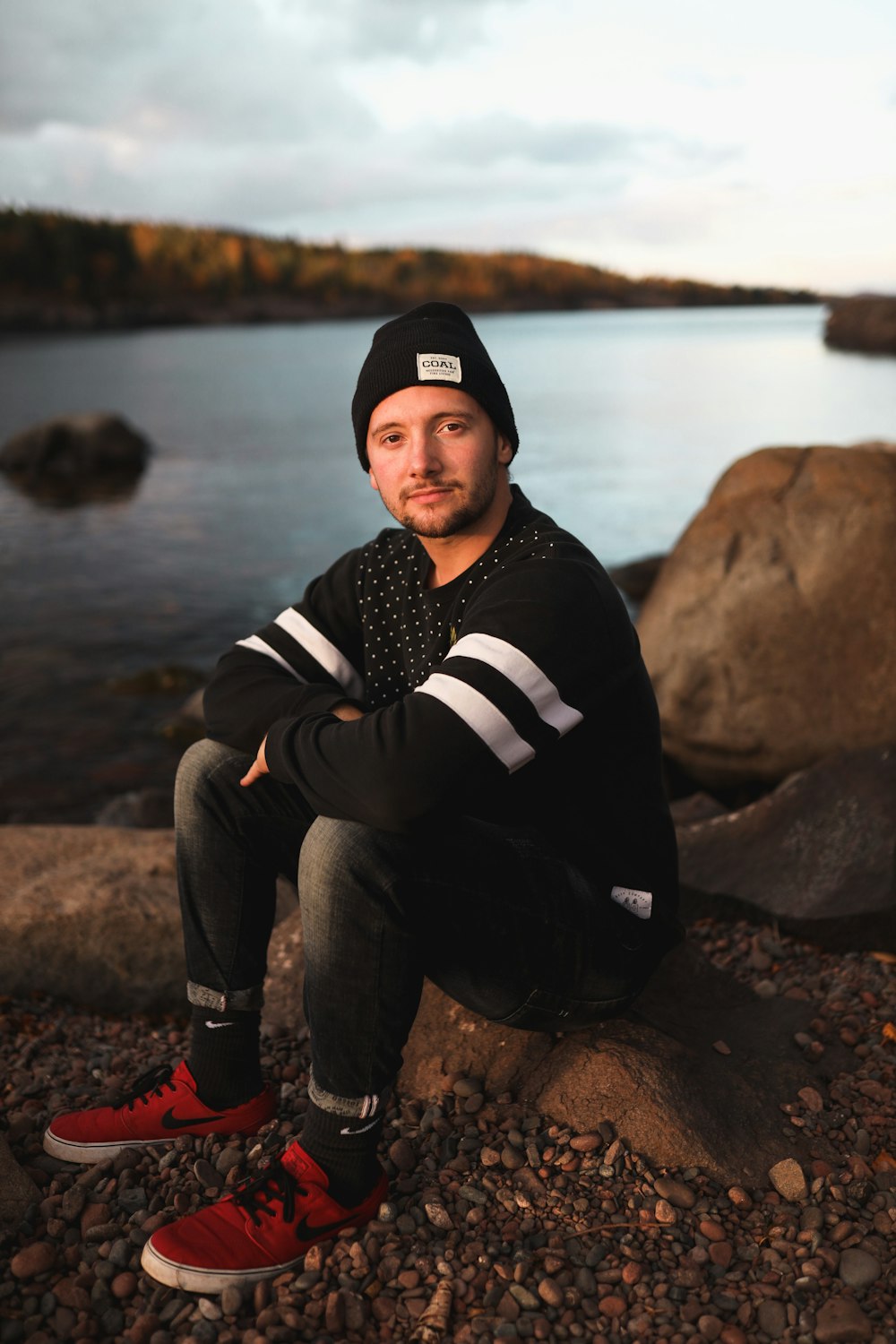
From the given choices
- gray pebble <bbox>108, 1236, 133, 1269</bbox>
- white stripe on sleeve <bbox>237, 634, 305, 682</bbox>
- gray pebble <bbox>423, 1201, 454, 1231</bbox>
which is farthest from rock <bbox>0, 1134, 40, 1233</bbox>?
white stripe on sleeve <bbox>237, 634, 305, 682</bbox>

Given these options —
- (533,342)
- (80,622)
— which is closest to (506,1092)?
(80,622)

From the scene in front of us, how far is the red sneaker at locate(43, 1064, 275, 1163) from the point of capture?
114 inches

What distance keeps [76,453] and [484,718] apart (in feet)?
75.8

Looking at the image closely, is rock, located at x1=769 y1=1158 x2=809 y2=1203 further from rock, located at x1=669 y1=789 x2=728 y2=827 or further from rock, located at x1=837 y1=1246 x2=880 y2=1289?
rock, located at x1=669 y1=789 x2=728 y2=827

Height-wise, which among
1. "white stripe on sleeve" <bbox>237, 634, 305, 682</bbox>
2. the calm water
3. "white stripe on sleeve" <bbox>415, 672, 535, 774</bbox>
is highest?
"white stripe on sleeve" <bbox>415, 672, 535, 774</bbox>

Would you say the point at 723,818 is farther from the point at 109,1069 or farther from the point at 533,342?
the point at 533,342

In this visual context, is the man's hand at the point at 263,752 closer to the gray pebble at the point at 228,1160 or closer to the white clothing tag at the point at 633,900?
the white clothing tag at the point at 633,900

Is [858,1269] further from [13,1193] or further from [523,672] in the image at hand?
[13,1193]

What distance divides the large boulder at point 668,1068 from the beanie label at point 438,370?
1.74m

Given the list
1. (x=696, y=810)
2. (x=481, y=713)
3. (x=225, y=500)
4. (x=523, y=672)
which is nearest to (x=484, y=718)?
(x=481, y=713)

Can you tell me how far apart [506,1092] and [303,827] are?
91 cm

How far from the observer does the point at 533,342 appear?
110m

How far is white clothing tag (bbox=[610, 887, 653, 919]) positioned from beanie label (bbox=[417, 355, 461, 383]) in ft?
4.49

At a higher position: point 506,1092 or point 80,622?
point 506,1092
